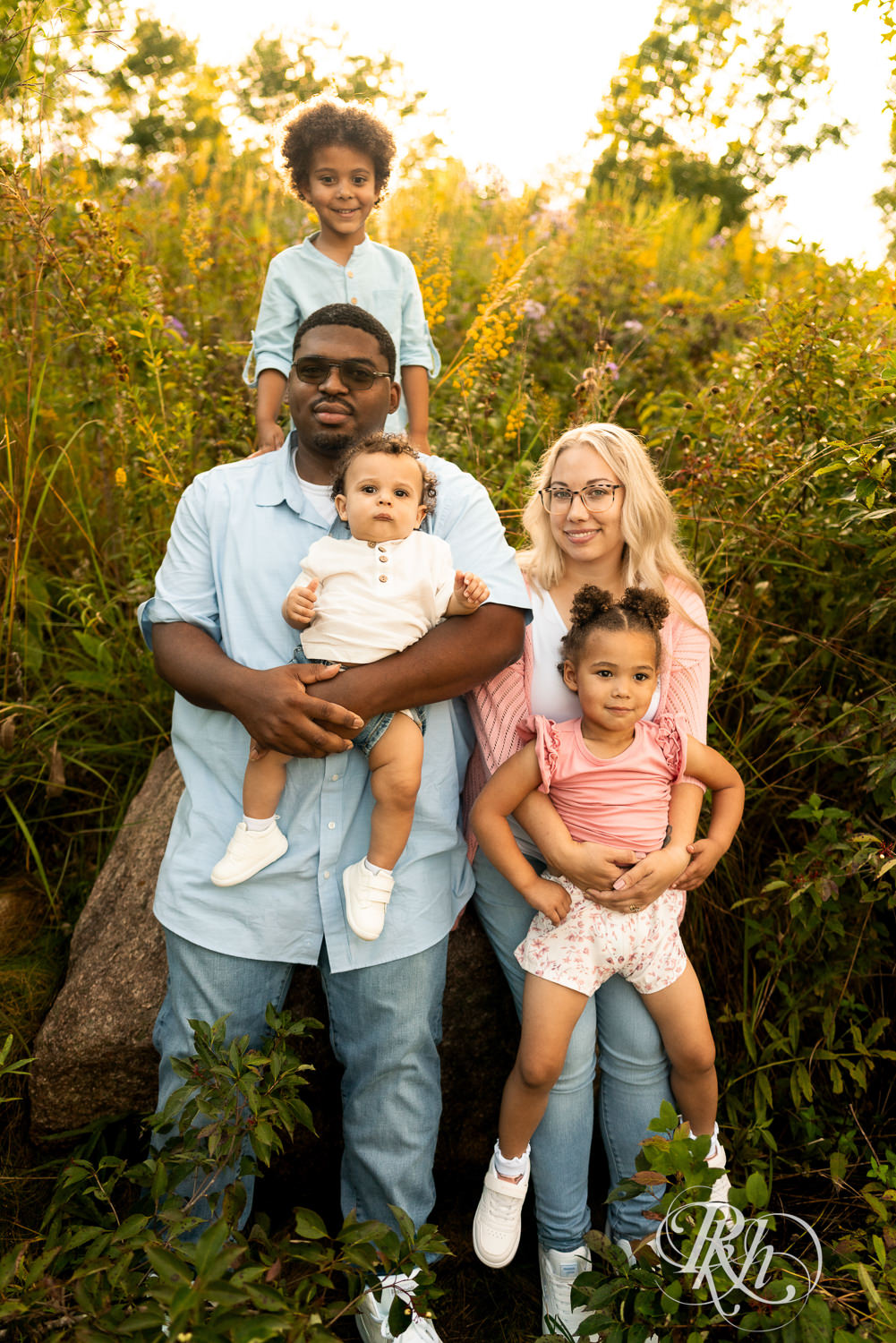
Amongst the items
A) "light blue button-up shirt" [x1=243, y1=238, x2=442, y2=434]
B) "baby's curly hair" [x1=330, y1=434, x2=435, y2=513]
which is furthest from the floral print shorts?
"light blue button-up shirt" [x1=243, y1=238, x2=442, y2=434]

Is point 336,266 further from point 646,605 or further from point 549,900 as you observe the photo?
point 549,900

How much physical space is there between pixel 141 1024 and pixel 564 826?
1.18 meters

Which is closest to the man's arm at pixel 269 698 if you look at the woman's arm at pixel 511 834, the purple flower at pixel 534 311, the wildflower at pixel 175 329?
the woman's arm at pixel 511 834

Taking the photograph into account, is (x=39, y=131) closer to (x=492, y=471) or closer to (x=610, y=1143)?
(x=492, y=471)

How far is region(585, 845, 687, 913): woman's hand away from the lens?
83.3 inches

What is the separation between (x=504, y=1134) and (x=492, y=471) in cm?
208

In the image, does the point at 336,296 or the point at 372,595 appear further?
the point at 336,296

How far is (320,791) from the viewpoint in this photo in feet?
7.24

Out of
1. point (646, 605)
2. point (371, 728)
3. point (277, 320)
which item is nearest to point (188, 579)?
point (371, 728)

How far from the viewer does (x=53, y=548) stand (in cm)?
333

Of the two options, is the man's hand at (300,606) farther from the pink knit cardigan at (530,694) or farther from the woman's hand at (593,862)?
the woman's hand at (593,862)

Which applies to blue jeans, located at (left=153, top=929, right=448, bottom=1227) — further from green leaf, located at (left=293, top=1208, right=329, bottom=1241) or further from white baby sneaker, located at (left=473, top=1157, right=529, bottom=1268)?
green leaf, located at (left=293, top=1208, right=329, bottom=1241)

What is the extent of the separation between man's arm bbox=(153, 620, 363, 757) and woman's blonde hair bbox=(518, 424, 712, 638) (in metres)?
0.72

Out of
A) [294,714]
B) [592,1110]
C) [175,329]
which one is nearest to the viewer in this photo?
[294,714]
